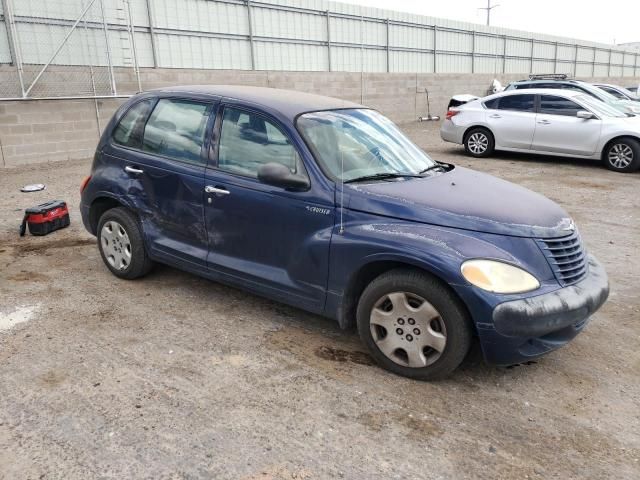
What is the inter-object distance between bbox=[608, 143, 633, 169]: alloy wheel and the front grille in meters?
→ 8.45

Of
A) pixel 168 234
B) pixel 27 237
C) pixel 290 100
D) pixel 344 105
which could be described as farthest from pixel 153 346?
pixel 27 237

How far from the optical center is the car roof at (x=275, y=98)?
13.1ft

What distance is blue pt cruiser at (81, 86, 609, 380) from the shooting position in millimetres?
3121

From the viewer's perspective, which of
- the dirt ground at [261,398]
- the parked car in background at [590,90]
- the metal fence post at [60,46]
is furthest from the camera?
the parked car in background at [590,90]

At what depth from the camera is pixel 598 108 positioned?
1090 centimetres

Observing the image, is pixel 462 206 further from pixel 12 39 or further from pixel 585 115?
pixel 12 39

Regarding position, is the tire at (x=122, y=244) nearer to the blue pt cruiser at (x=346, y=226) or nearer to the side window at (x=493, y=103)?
the blue pt cruiser at (x=346, y=226)

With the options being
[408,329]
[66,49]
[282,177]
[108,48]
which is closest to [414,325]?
[408,329]

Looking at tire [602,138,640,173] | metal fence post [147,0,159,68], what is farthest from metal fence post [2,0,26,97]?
tire [602,138,640,173]

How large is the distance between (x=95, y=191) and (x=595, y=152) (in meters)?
9.71

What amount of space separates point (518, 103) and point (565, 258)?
9.29m

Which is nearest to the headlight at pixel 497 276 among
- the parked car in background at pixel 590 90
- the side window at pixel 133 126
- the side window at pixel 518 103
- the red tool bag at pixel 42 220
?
the side window at pixel 133 126

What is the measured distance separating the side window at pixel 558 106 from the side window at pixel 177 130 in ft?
29.4

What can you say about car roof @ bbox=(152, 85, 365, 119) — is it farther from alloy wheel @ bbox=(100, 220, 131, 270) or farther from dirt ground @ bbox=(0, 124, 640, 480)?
dirt ground @ bbox=(0, 124, 640, 480)
